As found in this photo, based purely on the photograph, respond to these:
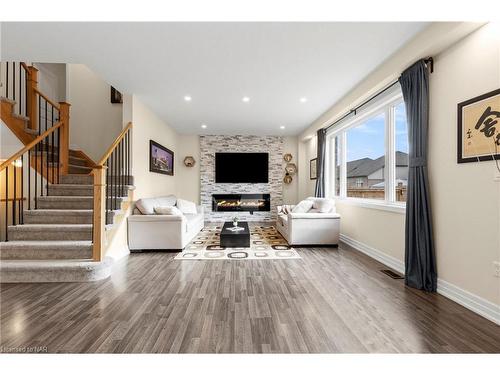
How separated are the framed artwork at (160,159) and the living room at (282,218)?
9cm

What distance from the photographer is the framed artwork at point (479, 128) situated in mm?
2086

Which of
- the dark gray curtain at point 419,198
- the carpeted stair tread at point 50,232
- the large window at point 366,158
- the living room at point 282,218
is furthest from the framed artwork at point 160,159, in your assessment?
the dark gray curtain at point 419,198

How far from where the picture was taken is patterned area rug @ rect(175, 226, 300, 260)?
400 cm

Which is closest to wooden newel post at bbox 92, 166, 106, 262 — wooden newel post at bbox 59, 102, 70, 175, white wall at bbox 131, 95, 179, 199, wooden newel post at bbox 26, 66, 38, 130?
white wall at bbox 131, 95, 179, 199

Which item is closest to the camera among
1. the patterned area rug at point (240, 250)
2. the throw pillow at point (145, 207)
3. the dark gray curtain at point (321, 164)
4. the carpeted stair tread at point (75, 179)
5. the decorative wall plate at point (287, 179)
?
the patterned area rug at point (240, 250)

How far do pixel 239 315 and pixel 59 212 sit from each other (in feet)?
10.8

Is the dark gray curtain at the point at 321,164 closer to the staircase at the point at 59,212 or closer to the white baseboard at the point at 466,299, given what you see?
the white baseboard at the point at 466,299

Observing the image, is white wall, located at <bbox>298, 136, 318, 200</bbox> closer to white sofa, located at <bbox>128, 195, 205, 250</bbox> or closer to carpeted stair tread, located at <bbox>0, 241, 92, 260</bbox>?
white sofa, located at <bbox>128, 195, 205, 250</bbox>

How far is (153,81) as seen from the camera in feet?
12.9

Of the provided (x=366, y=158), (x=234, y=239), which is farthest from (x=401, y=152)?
(x=234, y=239)

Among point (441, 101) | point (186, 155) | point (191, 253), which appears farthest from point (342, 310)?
point (186, 155)
